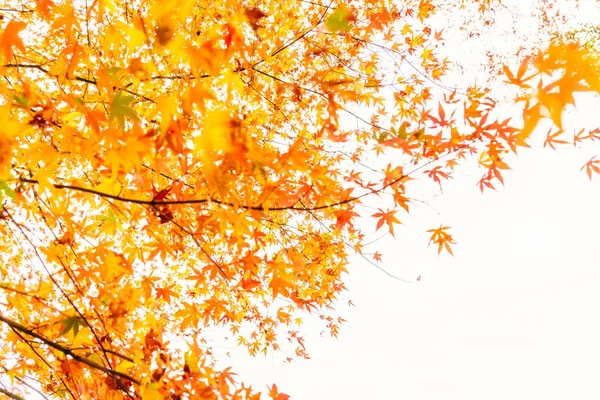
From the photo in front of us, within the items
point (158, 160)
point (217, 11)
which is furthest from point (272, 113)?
point (158, 160)

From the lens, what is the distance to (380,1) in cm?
438

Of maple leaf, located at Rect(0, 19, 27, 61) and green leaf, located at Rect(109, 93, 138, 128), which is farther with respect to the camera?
maple leaf, located at Rect(0, 19, 27, 61)

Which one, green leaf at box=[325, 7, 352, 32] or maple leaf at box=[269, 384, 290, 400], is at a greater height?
green leaf at box=[325, 7, 352, 32]

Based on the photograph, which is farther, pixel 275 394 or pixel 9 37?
pixel 275 394

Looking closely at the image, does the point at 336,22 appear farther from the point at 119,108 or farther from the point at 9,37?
the point at 9,37

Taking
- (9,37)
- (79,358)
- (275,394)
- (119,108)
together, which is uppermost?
(9,37)

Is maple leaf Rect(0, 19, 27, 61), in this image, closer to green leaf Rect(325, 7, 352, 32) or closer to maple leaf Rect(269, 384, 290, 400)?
green leaf Rect(325, 7, 352, 32)

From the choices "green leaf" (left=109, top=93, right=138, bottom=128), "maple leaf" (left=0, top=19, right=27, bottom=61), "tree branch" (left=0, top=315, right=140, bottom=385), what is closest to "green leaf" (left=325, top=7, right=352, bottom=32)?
"green leaf" (left=109, top=93, right=138, bottom=128)

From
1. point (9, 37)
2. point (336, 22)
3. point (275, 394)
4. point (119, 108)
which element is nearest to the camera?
point (119, 108)

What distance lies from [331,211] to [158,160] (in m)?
2.10

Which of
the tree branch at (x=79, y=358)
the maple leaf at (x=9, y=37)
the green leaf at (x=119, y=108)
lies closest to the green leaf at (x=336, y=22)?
the green leaf at (x=119, y=108)

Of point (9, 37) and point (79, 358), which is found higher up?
point (9, 37)

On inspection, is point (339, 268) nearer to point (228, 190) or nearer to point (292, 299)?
point (292, 299)

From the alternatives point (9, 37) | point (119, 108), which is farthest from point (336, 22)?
point (9, 37)
